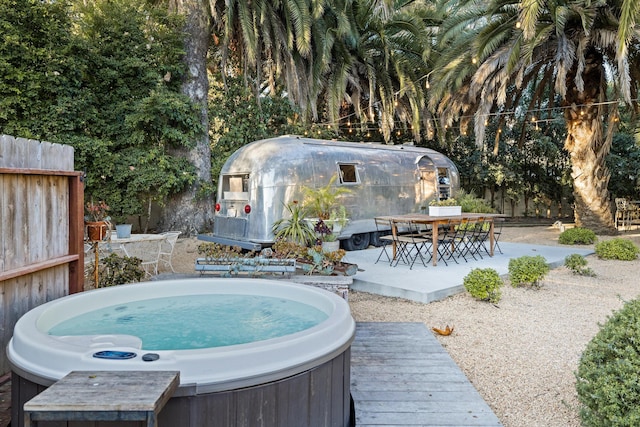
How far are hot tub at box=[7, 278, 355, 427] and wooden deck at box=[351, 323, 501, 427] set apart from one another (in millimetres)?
320

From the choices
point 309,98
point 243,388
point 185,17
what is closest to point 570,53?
point 309,98

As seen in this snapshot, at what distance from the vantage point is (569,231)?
11461 millimetres

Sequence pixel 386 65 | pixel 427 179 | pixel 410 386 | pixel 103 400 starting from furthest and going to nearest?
pixel 386 65 < pixel 427 179 < pixel 410 386 < pixel 103 400

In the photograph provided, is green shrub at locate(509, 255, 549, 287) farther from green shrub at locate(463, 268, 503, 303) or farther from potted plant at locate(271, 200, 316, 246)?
potted plant at locate(271, 200, 316, 246)

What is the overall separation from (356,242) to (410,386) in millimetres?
7051

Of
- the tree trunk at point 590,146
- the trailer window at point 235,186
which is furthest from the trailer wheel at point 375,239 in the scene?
the tree trunk at point 590,146

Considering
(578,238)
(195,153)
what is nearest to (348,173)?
(195,153)

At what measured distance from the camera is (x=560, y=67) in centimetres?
1002

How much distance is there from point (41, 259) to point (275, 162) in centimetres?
539

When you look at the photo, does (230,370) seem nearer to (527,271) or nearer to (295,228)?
(527,271)

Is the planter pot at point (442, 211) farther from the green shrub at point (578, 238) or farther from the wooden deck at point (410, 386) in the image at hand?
the green shrub at point (578, 238)

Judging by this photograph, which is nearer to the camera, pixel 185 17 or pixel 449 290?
pixel 449 290

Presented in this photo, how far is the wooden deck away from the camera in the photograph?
8.96ft

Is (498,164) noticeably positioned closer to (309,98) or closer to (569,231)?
(569,231)
